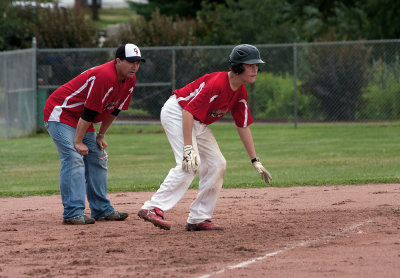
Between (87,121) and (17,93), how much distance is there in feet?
39.8

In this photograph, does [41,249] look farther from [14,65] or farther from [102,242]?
[14,65]

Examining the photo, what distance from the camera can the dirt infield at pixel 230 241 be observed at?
5.41 m

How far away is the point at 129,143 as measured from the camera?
17500 millimetres

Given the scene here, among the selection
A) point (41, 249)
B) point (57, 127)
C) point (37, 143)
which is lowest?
point (37, 143)

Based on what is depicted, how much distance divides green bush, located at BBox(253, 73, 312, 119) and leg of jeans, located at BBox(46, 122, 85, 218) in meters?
13.4

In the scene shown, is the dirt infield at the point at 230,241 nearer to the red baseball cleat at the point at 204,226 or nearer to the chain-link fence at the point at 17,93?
the red baseball cleat at the point at 204,226

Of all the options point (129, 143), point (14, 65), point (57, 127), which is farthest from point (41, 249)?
point (14, 65)

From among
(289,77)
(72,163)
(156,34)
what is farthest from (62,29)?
(72,163)

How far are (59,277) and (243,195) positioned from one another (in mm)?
4899

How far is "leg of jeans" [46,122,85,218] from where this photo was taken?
25.1 feet

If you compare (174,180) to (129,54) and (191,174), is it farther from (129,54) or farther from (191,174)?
(129,54)

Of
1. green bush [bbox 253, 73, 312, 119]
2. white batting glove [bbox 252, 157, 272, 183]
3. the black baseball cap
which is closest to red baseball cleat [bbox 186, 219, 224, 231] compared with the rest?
white batting glove [bbox 252, 157, 272, 183]

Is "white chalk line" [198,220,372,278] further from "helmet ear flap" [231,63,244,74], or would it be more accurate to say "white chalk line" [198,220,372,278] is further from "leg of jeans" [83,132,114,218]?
"leg of jeans" [83,132,114,218]

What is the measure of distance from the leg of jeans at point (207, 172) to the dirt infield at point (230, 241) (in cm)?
25
